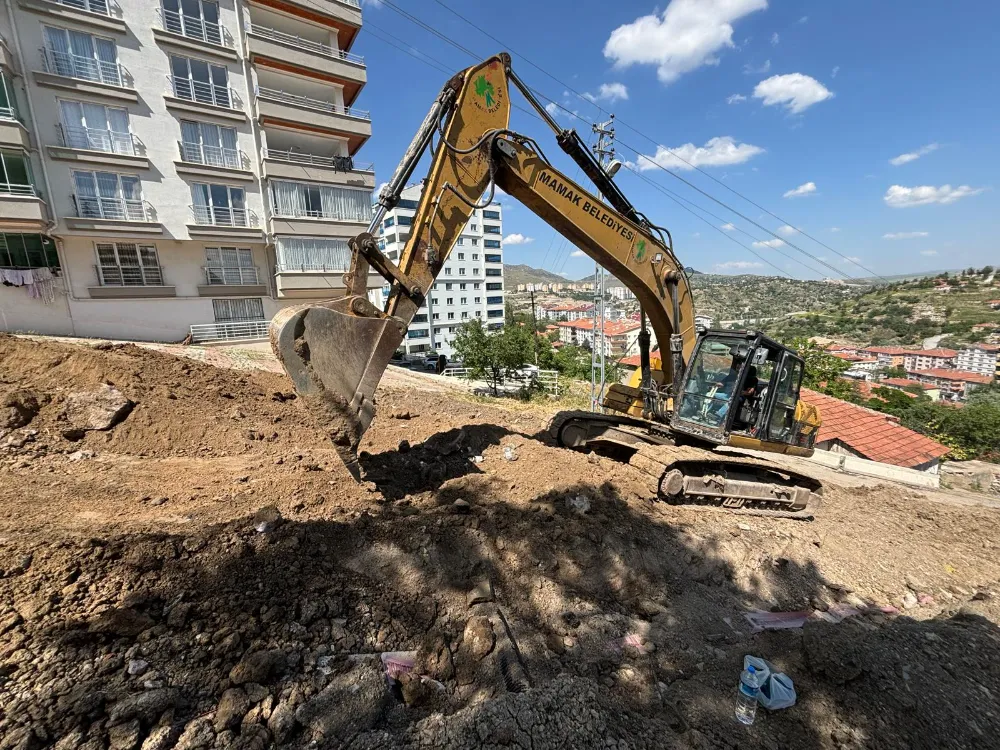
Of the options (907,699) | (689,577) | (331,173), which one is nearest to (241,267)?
(331,173)

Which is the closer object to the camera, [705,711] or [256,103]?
[705,711]

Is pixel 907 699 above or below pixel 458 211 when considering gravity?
below

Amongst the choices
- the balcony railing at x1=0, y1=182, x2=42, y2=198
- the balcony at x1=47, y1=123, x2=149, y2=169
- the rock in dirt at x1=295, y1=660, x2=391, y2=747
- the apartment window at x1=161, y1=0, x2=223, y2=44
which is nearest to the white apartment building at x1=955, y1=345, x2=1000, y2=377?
the rock in dirt at x1=295, y1=660, x2=391, y2=747

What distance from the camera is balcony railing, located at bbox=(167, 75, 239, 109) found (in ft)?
54.3

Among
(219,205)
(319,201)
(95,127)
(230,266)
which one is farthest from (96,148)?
(319,201)

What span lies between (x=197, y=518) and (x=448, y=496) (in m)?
2.52

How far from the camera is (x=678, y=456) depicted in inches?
240

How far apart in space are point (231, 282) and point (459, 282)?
4103cm

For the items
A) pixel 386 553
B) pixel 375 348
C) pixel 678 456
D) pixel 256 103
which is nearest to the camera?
pixel 386 553

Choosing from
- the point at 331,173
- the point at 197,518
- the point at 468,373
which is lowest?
the point at 468,373

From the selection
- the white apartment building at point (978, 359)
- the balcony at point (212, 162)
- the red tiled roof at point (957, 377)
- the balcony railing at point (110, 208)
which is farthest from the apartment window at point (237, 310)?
the white apartment building at point (978, 359)

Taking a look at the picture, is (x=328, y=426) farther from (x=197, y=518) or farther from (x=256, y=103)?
(x=256, y=103)

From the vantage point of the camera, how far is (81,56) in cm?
1509

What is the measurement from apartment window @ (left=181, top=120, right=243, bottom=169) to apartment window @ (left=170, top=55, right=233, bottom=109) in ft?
2.98
